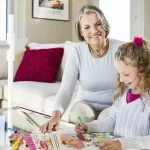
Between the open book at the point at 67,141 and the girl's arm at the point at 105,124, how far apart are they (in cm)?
13

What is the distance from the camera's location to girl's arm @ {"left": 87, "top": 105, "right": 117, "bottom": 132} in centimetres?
121

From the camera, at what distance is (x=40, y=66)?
2.69m

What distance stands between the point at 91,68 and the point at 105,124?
40 cm

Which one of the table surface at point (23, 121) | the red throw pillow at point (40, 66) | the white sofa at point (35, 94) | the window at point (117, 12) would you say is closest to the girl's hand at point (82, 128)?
the table surface at point (23, 121)

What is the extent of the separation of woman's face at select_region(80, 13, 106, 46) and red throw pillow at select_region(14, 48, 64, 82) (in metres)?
1.18

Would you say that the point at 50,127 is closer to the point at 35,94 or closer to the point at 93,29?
the point at 93,29

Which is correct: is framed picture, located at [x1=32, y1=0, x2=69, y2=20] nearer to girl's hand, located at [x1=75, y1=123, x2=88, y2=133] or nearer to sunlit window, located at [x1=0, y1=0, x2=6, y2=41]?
sunlit window, located at [x1=0, y1=0, x2=6, y2=41]

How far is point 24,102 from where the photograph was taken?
2283 millimetres

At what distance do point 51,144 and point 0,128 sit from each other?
351 millimetres

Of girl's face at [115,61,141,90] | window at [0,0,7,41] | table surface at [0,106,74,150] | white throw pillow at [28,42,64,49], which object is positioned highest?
window at [0,0,7,41]

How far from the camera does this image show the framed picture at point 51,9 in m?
3.33

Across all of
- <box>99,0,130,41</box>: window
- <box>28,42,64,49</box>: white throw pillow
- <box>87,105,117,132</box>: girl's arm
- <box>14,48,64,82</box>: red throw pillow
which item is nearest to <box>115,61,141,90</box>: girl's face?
<box>87,105,117,132</box>: girl's arm

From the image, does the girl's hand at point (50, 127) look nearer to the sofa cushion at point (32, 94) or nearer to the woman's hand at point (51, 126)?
the woman's hand at point (51, 126)

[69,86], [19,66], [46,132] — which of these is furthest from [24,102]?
[46,132]
